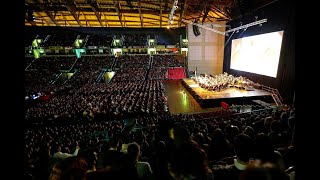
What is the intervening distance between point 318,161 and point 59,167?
7.88 feet

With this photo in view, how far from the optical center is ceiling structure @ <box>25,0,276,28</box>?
79.5ft

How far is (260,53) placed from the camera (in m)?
18.4

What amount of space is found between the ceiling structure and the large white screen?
458 centimetres

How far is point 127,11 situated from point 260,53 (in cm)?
2240

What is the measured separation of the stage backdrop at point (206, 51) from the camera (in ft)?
94.6

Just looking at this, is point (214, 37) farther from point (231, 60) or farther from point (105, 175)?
point (105, 175)

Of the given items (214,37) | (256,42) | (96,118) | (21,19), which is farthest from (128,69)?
(21,19)

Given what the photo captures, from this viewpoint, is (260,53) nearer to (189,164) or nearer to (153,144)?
(153,144)

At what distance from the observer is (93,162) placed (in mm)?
3752

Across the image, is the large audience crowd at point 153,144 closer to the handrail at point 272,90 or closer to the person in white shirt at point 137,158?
the person in white shirt at point 137,158

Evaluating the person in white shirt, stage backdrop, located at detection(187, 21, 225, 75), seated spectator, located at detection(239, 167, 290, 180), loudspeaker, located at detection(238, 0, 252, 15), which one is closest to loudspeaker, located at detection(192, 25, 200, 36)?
stage backdrop, located at detection(187, 21, 225, 75)

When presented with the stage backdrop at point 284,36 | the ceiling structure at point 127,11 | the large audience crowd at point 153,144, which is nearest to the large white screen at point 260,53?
the stage backdrop at point 284,36

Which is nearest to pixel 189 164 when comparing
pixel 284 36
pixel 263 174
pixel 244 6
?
pixel 263 174

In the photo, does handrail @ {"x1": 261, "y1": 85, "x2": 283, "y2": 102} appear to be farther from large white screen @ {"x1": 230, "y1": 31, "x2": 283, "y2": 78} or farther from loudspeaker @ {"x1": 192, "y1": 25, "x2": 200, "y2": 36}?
loudspeaker @ {"x1": 192, "y1": 25, "x2": 200, "y2": 36}
